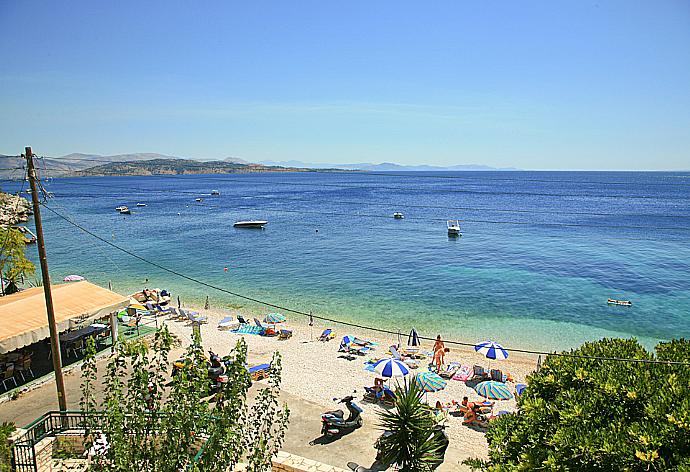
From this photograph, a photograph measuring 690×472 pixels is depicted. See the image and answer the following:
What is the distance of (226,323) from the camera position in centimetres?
2452

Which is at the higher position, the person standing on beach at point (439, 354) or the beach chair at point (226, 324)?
the person standing on beach at point (439, 354)

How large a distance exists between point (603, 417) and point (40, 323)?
1641 cm

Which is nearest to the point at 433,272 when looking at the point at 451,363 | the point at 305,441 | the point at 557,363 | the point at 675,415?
the point at 451,363

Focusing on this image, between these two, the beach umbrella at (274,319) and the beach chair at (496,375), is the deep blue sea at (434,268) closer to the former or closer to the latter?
the beach umbrella at (274,319)

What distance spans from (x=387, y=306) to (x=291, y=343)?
29.1 ft

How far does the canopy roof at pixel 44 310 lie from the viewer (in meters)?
13.9

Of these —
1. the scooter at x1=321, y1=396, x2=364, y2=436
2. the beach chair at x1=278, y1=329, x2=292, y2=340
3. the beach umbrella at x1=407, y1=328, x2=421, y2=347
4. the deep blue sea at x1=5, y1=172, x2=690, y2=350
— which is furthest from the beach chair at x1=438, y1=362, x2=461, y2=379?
the beach chair at x1=278, y1=329, x2=292, y2=340

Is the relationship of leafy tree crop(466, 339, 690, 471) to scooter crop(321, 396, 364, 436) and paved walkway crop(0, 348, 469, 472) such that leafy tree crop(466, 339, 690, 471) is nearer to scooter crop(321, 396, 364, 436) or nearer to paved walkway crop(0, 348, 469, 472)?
paved walkway crop(0, 348, 469, 472)

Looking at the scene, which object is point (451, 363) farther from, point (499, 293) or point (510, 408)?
point (499, 293)

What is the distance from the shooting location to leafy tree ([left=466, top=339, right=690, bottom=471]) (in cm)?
469

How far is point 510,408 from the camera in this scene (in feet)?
50.4

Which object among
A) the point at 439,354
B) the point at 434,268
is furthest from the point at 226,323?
the point at 434,268

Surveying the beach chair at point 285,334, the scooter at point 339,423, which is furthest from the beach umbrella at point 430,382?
the beach chair at point 285,334

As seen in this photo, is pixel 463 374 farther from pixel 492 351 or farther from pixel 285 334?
pixel 285 334
